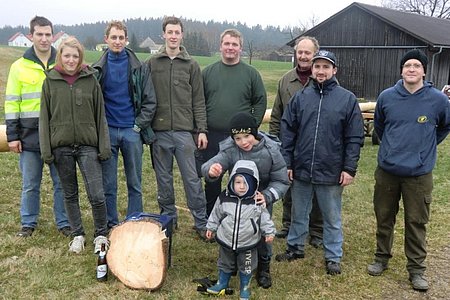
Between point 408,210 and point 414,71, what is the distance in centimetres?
119

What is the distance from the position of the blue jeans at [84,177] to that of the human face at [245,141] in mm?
1414

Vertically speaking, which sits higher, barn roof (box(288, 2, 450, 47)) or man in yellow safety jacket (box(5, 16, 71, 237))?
barn roof (box(288, 2, 450, 47))

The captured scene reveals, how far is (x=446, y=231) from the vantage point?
5.55 meters

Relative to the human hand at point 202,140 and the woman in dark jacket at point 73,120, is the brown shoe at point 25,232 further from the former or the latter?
the human hand at point 202,140

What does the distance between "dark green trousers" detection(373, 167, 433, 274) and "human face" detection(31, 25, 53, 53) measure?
3.37 m

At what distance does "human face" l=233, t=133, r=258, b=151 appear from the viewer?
3.70m

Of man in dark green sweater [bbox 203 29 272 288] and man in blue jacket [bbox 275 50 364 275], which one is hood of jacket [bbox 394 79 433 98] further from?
man in dark green sweater [bbox 203 29 272 288]

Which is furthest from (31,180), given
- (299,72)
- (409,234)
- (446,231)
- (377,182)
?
(446,231)

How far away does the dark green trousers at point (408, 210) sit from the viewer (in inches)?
156

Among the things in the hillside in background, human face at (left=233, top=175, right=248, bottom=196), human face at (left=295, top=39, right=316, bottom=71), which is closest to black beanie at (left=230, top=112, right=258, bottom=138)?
human face at (left=233, top=175, right=248, bottom=196)

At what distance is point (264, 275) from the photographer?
158 inches

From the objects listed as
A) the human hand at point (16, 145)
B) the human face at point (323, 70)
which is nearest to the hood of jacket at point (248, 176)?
the human face at point (323, 70)

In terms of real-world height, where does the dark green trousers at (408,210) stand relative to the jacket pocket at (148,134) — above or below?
below

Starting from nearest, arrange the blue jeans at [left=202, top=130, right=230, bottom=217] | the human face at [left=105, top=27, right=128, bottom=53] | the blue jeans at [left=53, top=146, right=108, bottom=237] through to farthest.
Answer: the blue jeans at [left=53, top=146, right=108, bottom=237], the human face at [left=105, top=27, right=128, bottom=53], the blue jeans at [left=202, top=130, right=230, bottom=217]
